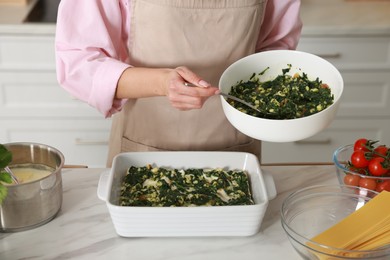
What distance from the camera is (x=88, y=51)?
138 centimetres

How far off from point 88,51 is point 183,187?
402mm

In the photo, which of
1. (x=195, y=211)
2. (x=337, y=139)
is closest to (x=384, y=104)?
(x=337, y=139)

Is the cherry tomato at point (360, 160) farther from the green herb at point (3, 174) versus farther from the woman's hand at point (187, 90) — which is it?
the green herb at point (3, 174)

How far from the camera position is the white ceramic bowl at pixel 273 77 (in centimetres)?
112

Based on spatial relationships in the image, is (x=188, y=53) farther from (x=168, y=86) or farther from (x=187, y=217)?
(x=187, y=217)

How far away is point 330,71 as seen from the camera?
1.30 meters

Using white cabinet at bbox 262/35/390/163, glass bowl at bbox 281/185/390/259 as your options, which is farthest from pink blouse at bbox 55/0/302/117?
white cabinet at bbox 262/35/390/163

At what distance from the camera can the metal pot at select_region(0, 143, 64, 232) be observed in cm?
111

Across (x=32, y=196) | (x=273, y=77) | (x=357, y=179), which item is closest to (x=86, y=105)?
(x=273, y=77)

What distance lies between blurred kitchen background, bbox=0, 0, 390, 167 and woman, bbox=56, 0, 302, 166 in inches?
37.3

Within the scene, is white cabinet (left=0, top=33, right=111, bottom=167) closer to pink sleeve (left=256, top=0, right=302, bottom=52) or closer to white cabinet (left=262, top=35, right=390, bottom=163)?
white cabinet (left=262, top=35, right=390, bottom=163)

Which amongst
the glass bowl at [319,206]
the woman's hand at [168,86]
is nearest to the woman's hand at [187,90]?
the woman's hand at [168,86]

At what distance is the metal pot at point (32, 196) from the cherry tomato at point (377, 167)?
1.99 ft

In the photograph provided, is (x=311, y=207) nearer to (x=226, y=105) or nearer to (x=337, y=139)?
(x=226, y=105)
